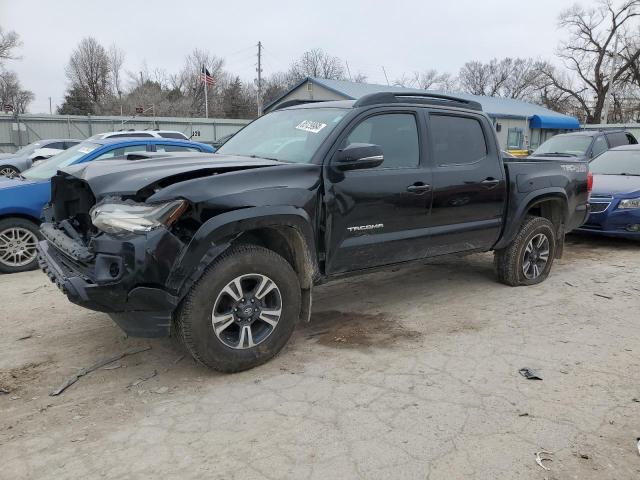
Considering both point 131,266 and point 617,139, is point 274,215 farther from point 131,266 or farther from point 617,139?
point 617,139

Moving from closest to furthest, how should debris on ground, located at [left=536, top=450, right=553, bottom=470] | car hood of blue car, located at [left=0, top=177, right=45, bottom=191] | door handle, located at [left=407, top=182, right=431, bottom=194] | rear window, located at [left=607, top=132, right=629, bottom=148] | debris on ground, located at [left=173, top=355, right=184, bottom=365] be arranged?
debris on ground, located at [left=536, top=450, right=553, bottom=470] < debris on ground, located at [left=173, top=355, right=184, bottom=365] < door handle, located at [left=407, top=182, right=431, bottom=194] < car hood of blue car, located at [left=0, top=177, right=45, bottom=191] < rear window, located at [left=607, top=132, right=629, bottom=148]

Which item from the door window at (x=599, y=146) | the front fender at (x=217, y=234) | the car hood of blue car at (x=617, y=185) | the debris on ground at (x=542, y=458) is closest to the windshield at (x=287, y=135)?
the front fender at (x=217, y=234)

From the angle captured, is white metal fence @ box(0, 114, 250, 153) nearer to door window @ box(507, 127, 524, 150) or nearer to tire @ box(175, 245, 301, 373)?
door window @ box(507, 127, 524, 150)

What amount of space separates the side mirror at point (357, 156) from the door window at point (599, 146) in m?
9.81

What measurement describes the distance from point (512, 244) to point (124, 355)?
13.2 feet

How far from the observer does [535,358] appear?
3.89 m

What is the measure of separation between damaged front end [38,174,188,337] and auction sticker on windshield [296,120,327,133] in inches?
57.5

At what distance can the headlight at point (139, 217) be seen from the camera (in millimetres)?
3092

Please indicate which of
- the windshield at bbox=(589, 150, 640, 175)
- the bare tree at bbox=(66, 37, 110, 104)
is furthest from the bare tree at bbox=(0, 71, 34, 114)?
the windshield at bbox=(589, 150, 640, 175)

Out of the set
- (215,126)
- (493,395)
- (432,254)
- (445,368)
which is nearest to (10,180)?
(432,254)

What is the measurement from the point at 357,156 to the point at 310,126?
2.35 feet

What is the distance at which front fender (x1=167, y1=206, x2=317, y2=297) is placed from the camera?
3158 millimetres

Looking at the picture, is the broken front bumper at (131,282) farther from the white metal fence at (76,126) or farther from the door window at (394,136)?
the white metal fence at (76,126)

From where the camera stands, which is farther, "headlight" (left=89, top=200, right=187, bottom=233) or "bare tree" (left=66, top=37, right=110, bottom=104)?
"bare tree" (left=66, top=37, right=110, bottom=104)
